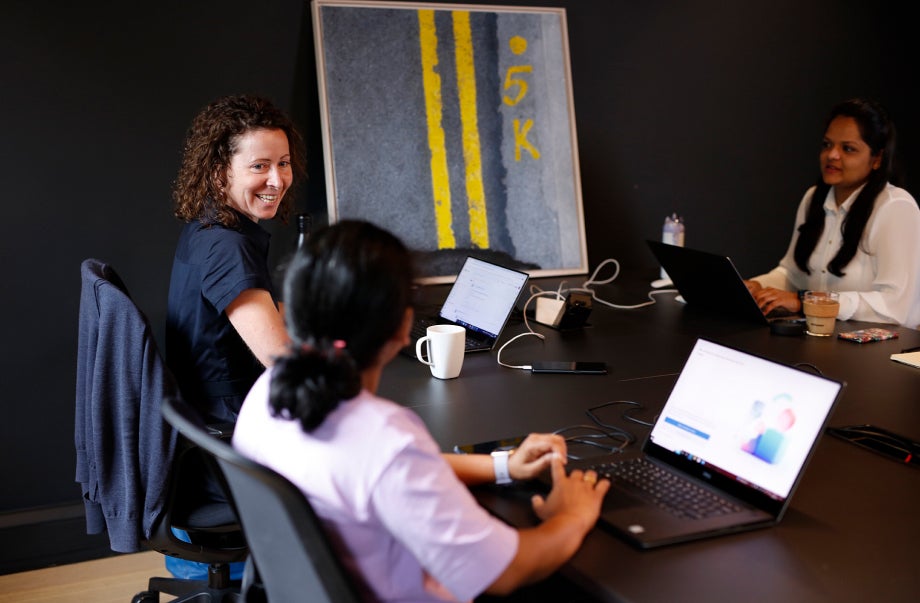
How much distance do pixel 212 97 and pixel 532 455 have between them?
6.68ft

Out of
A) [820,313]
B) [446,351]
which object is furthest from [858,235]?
[446,351]

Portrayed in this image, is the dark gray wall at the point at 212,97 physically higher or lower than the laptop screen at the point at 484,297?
higher

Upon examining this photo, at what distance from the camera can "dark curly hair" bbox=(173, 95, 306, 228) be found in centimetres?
219

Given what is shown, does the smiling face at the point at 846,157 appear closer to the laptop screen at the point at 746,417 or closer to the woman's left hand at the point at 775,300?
the woman's left hand at the point at 775,300

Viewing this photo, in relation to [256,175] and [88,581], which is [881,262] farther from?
[88,581]

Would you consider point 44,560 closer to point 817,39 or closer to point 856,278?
point 856,278

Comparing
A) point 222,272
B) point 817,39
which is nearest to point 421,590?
point 222,272

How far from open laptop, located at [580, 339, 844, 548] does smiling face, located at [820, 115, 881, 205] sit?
5.64 feet

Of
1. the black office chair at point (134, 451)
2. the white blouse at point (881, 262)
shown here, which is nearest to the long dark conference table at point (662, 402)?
the white blouse at point (881, 262)

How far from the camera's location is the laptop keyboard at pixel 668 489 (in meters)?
1.33

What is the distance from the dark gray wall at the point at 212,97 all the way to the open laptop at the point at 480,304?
89cm

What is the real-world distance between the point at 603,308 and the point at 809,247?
2.72 ft

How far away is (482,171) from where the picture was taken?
332 cm

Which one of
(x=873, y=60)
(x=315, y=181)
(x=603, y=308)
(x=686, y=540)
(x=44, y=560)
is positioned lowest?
(x=44, y=560)
